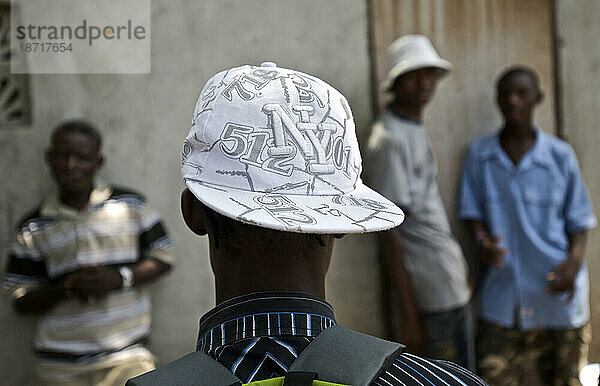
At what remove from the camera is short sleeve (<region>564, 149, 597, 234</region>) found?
13.0 ft

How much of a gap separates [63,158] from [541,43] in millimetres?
2844

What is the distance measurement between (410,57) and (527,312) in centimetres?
150

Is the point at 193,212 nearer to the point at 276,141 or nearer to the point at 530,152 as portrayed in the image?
the point at 276,141

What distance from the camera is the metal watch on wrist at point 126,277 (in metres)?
3.30

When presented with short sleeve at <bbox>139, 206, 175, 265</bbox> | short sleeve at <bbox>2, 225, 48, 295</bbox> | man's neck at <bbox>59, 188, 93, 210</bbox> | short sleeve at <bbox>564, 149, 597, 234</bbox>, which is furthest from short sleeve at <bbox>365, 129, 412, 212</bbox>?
short sleeve at <bbox>2, 225, 48, 295</bbox>

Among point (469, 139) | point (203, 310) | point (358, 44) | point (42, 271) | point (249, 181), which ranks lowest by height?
point (203, 310)

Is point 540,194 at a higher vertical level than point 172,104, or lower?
lower

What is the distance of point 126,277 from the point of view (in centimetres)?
331

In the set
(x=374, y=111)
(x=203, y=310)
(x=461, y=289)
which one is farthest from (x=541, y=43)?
(x=203, y=310)

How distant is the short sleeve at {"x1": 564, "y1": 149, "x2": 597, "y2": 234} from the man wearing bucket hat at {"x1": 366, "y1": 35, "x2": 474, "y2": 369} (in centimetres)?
67

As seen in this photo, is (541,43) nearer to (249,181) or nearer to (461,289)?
(461,289)

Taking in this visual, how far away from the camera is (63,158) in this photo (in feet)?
10.8

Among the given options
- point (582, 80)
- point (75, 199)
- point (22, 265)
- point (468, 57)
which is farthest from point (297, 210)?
point (582, 80)

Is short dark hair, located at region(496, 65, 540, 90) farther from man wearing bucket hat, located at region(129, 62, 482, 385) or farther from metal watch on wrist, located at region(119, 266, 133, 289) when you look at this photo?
man wearing bucket hat, located at region(129, 62, 482, 385)
